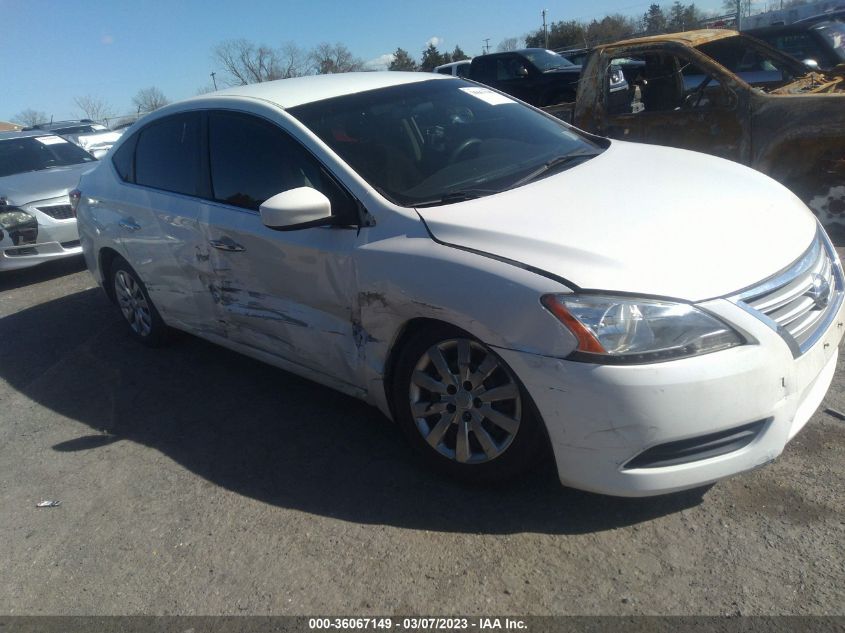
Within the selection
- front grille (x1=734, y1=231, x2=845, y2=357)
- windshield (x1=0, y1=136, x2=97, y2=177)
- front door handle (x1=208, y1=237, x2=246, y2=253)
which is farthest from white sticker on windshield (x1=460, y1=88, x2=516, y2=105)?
windshield (x1=0, y1=136, x2=97, y2=177)

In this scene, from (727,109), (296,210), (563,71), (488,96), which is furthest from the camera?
(563,71)

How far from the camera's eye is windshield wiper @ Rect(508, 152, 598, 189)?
3.43 m

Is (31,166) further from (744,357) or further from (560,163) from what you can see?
(744,357)

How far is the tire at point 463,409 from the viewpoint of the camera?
2881mm

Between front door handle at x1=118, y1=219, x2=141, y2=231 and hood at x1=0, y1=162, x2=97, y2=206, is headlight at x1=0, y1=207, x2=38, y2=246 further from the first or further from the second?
front door handle at x1=118, y1=219, x2=141, y2=231

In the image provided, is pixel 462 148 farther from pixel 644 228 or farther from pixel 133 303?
pixel 133 303

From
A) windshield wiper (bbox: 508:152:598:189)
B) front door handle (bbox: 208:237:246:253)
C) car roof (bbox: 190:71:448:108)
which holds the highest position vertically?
car roof (bbox: 190:71:448:108)

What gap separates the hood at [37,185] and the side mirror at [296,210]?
5.68m

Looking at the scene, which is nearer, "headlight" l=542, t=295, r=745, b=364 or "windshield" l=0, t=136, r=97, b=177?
"headlight" l=542, t=295, r=745, b=364

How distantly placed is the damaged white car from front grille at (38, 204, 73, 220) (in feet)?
12.9

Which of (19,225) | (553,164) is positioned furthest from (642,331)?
(19,225)

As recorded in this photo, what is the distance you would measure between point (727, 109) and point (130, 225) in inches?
188

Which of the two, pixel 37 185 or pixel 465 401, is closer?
pixel 465 401

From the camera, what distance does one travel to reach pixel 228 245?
3969 millimetres
